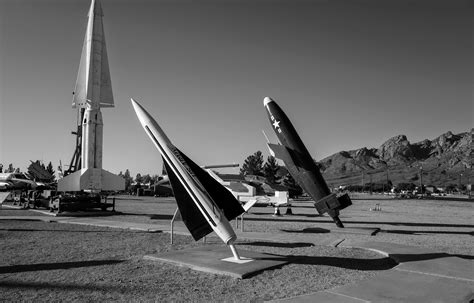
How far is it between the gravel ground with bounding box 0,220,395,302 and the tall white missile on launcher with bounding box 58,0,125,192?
11.5 metres

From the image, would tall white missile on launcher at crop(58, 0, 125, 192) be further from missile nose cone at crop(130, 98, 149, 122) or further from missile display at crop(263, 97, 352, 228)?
missile nose cone at crop(130, 98, 149, 122)

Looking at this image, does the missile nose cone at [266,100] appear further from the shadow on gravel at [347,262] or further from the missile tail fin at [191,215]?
the shadow on gravel at [347,262]

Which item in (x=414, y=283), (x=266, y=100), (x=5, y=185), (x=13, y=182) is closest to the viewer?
(x=414, y=283)

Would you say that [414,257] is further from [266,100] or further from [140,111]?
[266,100]

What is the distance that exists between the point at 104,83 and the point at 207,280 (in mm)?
20827

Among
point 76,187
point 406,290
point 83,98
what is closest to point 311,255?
point 406,290

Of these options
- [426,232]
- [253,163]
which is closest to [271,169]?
[253,163]

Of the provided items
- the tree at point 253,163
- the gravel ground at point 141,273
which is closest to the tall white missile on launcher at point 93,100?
the gravel ground at point 141,273

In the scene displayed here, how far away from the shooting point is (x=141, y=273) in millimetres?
7613

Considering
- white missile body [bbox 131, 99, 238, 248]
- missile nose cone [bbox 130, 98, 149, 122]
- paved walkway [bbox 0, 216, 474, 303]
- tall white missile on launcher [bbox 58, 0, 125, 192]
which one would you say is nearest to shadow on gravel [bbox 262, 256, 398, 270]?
paved walkway [bbox 0, 216, 474, 303]

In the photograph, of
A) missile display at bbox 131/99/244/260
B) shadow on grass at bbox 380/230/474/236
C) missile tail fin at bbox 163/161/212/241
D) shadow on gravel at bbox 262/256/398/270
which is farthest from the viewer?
shadow on grass at bbox 380/230/474/236

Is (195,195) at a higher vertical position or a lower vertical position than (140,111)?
lower

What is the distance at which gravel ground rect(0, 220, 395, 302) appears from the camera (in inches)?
243

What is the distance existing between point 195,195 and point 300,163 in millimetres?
7277
